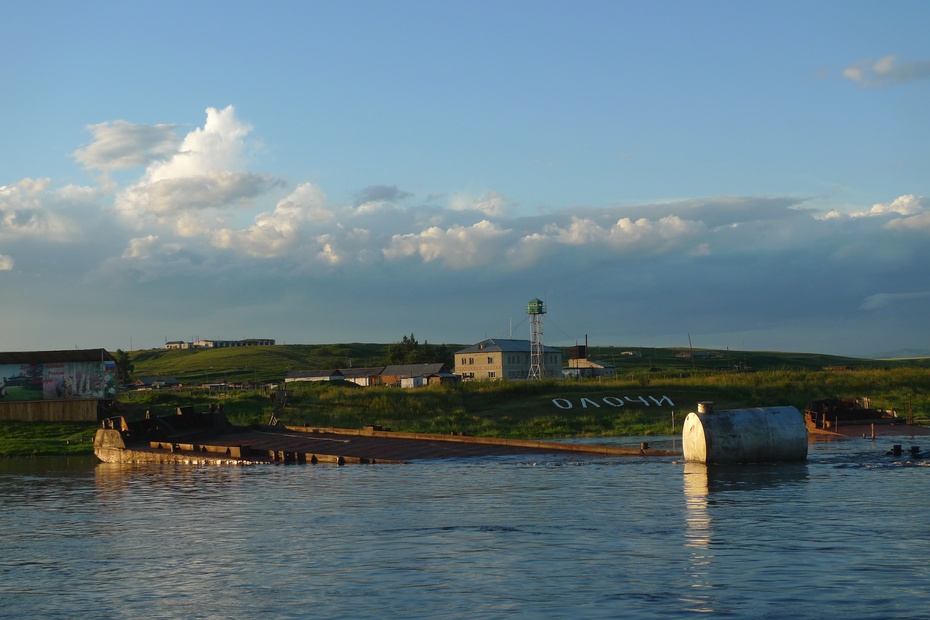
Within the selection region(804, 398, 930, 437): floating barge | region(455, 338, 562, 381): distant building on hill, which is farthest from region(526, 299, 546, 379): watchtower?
region(804, 398, 930, 437): floating barge

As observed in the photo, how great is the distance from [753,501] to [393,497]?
346 inches

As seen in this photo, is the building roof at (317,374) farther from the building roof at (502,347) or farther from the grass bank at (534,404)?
the grass bank at (534,404)

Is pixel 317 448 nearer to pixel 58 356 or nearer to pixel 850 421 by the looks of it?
pixel 850 421

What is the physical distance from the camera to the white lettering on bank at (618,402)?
63062 millimetres

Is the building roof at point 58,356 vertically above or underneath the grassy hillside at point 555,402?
above

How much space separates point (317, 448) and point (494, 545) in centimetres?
2136

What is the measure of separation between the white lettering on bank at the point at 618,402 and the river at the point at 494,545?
103ft

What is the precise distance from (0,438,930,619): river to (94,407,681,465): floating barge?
5139 millimetres

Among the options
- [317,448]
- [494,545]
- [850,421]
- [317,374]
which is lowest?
[494,545]

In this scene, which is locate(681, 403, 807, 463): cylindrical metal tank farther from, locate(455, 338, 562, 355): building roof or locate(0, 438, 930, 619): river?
locate(455, 338, 562, 355): building roof

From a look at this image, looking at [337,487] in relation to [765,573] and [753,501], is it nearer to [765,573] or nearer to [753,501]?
[753,501]

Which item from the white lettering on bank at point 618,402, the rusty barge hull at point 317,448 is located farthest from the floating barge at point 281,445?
the white lettering on bank at point 618,402

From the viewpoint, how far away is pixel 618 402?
63.8 metres

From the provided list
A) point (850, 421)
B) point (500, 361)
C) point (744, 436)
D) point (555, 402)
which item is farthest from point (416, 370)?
point (744, 436)
